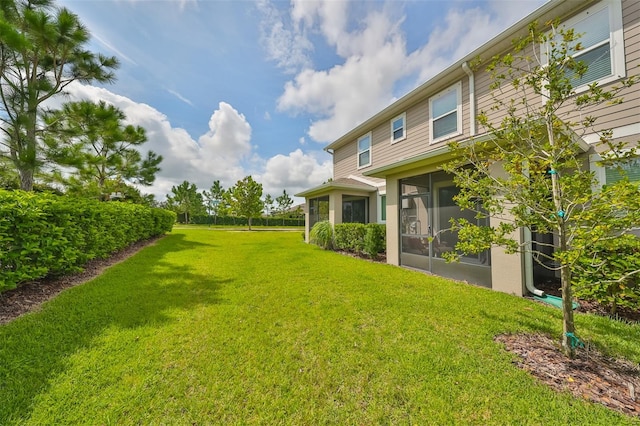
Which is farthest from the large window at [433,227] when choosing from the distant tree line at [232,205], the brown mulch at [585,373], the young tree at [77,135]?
the distant tree line at [232,205]

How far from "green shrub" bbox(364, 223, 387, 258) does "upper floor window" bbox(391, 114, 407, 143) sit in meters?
3.95

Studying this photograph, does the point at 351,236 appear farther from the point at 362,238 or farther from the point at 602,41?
the point at 602,41

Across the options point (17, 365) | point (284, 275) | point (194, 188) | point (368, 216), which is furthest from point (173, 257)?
point (194, 188)

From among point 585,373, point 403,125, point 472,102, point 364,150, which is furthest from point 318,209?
point 585,373

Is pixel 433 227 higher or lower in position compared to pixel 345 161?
lower

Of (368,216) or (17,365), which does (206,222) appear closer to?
(368,216)

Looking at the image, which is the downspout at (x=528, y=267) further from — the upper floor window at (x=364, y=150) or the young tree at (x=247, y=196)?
the young tree at (x=247, y=196)

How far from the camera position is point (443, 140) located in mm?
7863

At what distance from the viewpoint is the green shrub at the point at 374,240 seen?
8.19m

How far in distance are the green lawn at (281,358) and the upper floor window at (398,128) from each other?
682 cm

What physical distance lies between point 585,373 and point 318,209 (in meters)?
10.4

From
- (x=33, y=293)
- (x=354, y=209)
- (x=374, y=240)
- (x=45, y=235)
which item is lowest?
(x=33, y=293)

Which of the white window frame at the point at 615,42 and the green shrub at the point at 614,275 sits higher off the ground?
the white window frame at the point at 615,42

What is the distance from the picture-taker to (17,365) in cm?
235
